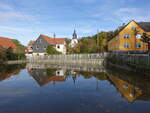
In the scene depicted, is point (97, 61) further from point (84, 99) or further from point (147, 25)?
point (84, 99)

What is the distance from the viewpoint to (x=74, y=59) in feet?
147

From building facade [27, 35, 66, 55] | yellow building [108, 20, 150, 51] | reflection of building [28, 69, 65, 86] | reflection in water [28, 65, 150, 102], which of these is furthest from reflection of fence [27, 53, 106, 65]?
reflection of building [28, 69, 65, 86]

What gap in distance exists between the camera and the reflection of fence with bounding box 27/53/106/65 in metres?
41.7

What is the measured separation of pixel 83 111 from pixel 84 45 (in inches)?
2019

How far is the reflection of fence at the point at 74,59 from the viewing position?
41656 mm

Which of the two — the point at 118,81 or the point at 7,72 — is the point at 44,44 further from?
the point at 118,81

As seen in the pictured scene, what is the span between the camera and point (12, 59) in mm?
46281

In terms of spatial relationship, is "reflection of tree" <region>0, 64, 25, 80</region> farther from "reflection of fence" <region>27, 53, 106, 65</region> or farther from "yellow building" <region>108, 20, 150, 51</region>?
"yellow building" <region>108, 20, 150, 51</region>

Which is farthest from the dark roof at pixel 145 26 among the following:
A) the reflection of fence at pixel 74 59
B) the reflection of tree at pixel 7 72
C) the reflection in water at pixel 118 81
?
the reflection of tree at pixel 7 72

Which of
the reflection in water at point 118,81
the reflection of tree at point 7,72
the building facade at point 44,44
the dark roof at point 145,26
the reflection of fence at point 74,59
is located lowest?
the reflection in water at point 118,81

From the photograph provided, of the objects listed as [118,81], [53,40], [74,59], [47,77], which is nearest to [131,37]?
[74,59]

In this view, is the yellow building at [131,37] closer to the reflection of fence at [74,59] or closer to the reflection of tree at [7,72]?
the reflection of fence at [74,59]

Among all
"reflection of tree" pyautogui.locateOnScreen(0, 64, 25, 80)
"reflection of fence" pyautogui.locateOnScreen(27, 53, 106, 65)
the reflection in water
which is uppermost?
"reflection of fence" pyautogui.locateOnScreen(27, 53, 106, 65)

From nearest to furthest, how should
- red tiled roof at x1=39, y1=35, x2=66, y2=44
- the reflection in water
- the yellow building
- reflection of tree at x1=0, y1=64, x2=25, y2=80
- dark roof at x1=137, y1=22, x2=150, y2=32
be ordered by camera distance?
the reflection in water < reflection of tree at x1=0, y1=64, x2=25, y2=80 < the yellow building < dark roof at x1=137, y1=22, x2=150, y2=32 < red tiled roof at x1=39, y1=35, x2=66, y2=44
